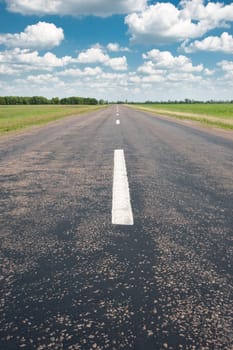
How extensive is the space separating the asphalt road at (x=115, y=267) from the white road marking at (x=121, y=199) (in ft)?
0.29

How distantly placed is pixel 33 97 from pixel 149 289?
523ft

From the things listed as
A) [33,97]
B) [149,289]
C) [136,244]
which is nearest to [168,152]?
[136,244]

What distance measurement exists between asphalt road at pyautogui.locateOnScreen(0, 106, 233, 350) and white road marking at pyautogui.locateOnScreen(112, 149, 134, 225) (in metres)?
0.09

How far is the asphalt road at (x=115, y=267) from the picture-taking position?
1614mm

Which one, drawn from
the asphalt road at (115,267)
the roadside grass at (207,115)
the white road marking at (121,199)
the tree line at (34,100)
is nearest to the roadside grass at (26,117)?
the white road marking at (121,199)

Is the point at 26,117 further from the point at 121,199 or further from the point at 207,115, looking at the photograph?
the point at 121,199

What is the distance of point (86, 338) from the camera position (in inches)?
61.7

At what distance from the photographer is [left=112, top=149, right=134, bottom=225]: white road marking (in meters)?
3.28

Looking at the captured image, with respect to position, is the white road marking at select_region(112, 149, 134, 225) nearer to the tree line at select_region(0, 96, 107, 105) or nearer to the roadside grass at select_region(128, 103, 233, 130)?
the roadside grass at select_region(128, 103, 233, 130)

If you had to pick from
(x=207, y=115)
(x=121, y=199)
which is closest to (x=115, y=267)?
(x=121, y=199)

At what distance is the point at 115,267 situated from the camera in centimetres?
229

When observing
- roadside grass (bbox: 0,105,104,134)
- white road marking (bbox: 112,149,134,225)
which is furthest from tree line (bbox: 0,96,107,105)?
white road marking (bbox: 112,149,134,225)

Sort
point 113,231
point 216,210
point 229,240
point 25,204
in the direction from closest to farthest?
point 229,240, point 113,231, point 216,210, point 25,204

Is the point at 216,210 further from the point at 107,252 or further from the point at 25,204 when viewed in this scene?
the point at 25,204
